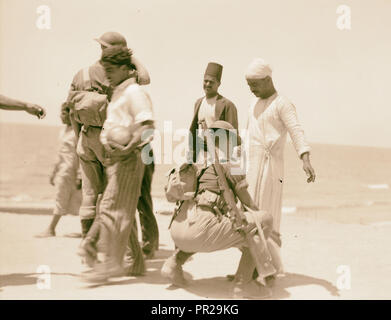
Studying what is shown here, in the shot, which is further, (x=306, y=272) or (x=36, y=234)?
(x=36, y=234)

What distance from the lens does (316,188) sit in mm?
33812

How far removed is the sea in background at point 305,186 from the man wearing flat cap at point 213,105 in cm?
889

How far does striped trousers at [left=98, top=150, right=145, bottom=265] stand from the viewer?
21.0ft

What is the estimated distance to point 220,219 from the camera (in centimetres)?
603

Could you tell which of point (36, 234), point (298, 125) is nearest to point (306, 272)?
point (298, 125)

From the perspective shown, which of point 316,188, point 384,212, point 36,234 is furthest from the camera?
point 316,188

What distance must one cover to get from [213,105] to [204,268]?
2050 mm

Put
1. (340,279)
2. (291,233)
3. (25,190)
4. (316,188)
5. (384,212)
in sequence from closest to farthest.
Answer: (340,279) < (291,233) < (384,212) < (25,190) < (316,188)

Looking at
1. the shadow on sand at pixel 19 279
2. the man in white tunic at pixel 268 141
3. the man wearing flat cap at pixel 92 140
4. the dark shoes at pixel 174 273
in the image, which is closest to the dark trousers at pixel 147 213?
the man wearing flat cap at pixel 92 140

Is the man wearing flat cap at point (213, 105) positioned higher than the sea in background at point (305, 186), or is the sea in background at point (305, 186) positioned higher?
the man wearing flat cap at point (213, 105)

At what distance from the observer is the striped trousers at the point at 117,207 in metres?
6.40

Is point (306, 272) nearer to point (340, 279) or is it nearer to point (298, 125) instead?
point (340, 279)

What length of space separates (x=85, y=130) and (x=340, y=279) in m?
3.45

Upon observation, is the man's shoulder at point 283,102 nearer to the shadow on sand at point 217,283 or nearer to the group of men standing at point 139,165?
the group of men standing at point 139,165
